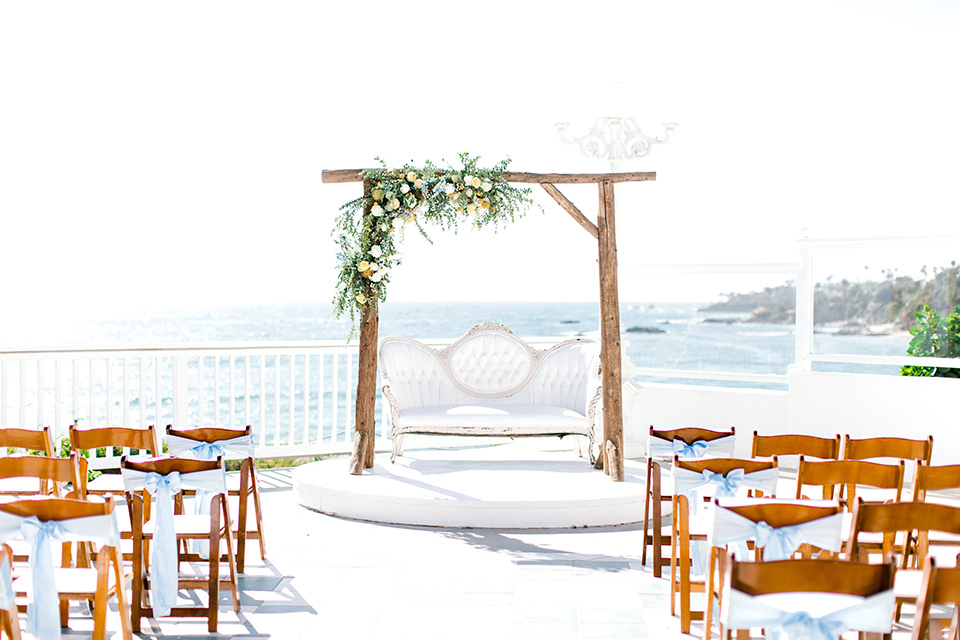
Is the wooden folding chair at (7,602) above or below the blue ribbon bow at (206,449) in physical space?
below

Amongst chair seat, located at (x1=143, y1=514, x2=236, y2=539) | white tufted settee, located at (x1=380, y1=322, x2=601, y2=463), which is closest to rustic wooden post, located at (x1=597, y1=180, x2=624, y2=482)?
white tufted settee, located at (x1=380, y1=322, x2=601, y2=463)

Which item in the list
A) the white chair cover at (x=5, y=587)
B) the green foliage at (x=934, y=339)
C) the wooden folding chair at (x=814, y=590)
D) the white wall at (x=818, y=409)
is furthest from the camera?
the green foliage at (x=934, y=339)

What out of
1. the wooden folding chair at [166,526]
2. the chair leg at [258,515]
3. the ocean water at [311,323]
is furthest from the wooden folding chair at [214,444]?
the ocean water at [311,323]

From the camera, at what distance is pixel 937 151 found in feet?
91.1

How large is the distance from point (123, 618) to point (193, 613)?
563 millimetres

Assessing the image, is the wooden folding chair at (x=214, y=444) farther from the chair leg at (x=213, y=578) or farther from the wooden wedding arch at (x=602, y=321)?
the wooden wedding arch at (x=602, y=321)

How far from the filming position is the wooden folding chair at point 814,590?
216cm

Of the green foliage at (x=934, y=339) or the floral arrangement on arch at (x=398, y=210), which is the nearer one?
the floral arrangement on arch at (x=398, y=210)

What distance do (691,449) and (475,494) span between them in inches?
71.0

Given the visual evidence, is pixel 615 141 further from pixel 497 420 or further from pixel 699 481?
pixel 699 481

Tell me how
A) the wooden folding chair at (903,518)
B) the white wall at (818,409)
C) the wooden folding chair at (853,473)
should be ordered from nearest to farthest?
1. the wooden folding chair at (903,518)
2. the wooden folding chair at (853,473)
3. the white wall at (818,409)

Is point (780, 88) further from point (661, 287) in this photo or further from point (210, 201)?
point (210, 201)

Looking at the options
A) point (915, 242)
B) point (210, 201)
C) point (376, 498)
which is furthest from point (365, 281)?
point (210, 201)

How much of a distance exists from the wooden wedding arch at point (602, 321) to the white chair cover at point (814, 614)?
391 centimetres
